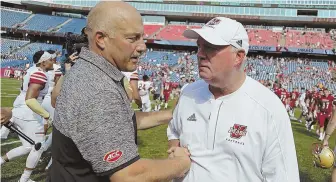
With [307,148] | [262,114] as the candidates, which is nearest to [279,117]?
[262,114]

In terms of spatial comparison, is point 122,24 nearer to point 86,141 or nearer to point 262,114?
point 86,141

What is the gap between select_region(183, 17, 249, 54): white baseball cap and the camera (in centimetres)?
258

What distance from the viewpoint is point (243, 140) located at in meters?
2.60

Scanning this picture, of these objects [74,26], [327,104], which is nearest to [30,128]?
[327,104]

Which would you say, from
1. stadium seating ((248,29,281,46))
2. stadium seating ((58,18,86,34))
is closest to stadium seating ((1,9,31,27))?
stadium seating ((58,18,86,34))

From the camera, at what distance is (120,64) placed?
218 cm

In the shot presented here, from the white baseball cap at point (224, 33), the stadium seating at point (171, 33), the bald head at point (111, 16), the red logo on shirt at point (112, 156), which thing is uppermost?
the bald head at point (111, 16)

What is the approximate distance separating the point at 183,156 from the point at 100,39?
104 centimetres

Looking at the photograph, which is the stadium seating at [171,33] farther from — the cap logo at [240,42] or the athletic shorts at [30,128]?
the cap logo at [240,42]

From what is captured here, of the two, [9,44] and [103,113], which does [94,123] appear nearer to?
[103,113]

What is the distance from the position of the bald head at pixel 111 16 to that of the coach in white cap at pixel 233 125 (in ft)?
2.26

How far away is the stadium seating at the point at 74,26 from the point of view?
61.6 metres

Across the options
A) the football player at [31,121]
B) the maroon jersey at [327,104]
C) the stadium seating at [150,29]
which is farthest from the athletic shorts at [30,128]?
the stadium seating at [150,29]

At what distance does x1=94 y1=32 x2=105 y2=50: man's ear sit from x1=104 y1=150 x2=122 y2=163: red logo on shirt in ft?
2.06
